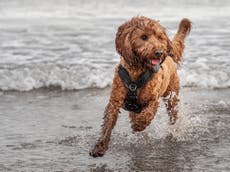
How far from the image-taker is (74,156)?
240 inches

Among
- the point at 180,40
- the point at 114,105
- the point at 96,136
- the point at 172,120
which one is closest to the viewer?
the point at 114,105

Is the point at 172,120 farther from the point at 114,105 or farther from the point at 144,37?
the point at 144,37

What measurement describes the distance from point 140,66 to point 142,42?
1.07 ft

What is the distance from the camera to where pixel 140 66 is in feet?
18.7

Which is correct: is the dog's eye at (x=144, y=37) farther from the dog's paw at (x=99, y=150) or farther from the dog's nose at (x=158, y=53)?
the dog's paw at (x=99, y=150)

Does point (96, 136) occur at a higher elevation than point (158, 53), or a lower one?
lower

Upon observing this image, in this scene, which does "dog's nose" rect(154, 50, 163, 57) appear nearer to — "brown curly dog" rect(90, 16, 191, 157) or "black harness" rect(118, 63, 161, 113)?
"brown curly dog" rect(90, 16, 191, 157)

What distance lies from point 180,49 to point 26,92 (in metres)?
2.92

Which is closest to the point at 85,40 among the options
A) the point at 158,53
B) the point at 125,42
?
the point at 125,42

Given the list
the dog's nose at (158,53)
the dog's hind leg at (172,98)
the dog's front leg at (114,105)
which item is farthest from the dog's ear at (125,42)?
the dog's hind leg at (172,98)

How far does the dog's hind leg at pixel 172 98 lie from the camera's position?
6.91 metres

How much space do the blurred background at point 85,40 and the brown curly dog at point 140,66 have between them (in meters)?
3.28

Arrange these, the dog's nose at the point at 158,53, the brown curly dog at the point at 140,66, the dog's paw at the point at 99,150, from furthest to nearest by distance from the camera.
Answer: the dog's paw at the point at 99,150 < the brown curly dog at the point at 140,66 < the dog's nose at the point at 158,53

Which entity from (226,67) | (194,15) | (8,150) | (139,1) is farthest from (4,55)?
(139,1)
